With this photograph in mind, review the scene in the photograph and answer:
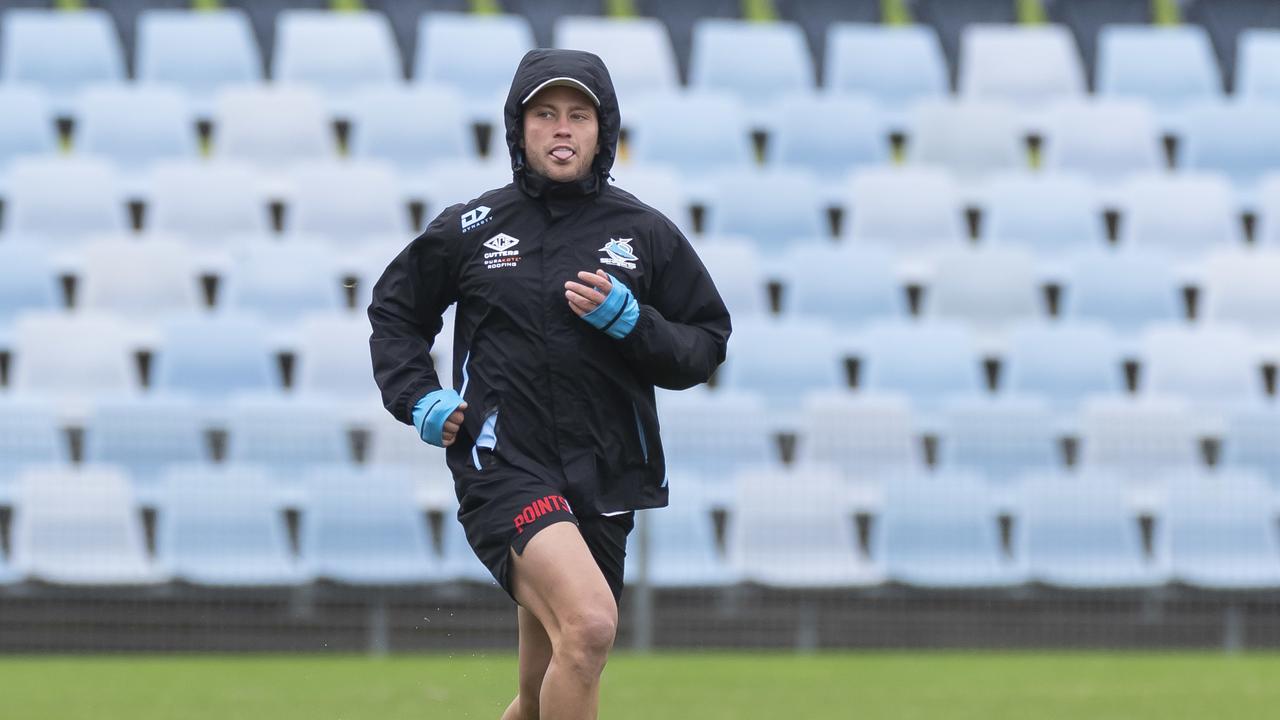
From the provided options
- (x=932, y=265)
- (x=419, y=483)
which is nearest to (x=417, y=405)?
(x=419, y=483)

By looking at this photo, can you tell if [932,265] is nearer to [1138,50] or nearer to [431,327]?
[1138,50]

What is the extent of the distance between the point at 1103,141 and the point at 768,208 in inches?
106

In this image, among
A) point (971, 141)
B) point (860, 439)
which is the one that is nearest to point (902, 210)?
point (971, 141)

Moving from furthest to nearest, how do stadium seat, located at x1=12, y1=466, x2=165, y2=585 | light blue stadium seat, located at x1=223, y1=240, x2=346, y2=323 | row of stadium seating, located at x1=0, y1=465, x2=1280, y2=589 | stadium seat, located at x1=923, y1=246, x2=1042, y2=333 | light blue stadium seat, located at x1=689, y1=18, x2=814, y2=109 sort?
light blue stadium seat, located at x1=689, y1=18, x2=814, y2=109 → stadium seat, located at x1=923, y1=246, x2=1042, y2=333 → light blue stadium seat, located at x1=223, y1=240, x2=346, y2=323 → row of stadium seating, located at x1=0, y1=465, x2=1280, y2=589 → stadium seat, located at x1=12, y1=466, x2=165, y2=585

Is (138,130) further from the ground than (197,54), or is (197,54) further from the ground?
(197,54)

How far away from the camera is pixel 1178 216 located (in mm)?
12344

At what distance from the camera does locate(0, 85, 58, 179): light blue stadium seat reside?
12.2 meters

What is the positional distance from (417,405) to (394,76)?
361 inches

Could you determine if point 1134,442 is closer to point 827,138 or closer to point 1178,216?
point 1178,216

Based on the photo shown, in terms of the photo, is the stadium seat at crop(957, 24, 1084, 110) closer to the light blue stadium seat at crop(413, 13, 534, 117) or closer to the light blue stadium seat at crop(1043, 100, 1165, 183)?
the light blue stadium seat at crop(1043, 100, 1165, 183)

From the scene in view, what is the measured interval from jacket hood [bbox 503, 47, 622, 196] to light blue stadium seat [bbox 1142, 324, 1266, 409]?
753 cm

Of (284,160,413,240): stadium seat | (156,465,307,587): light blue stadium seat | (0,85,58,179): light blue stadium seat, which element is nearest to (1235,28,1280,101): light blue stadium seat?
(284,160,413,240): stadium seat

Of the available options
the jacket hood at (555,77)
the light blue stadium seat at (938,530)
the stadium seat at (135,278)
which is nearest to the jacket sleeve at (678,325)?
the jacket hood at (555,77)

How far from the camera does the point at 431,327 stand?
4.54 m
